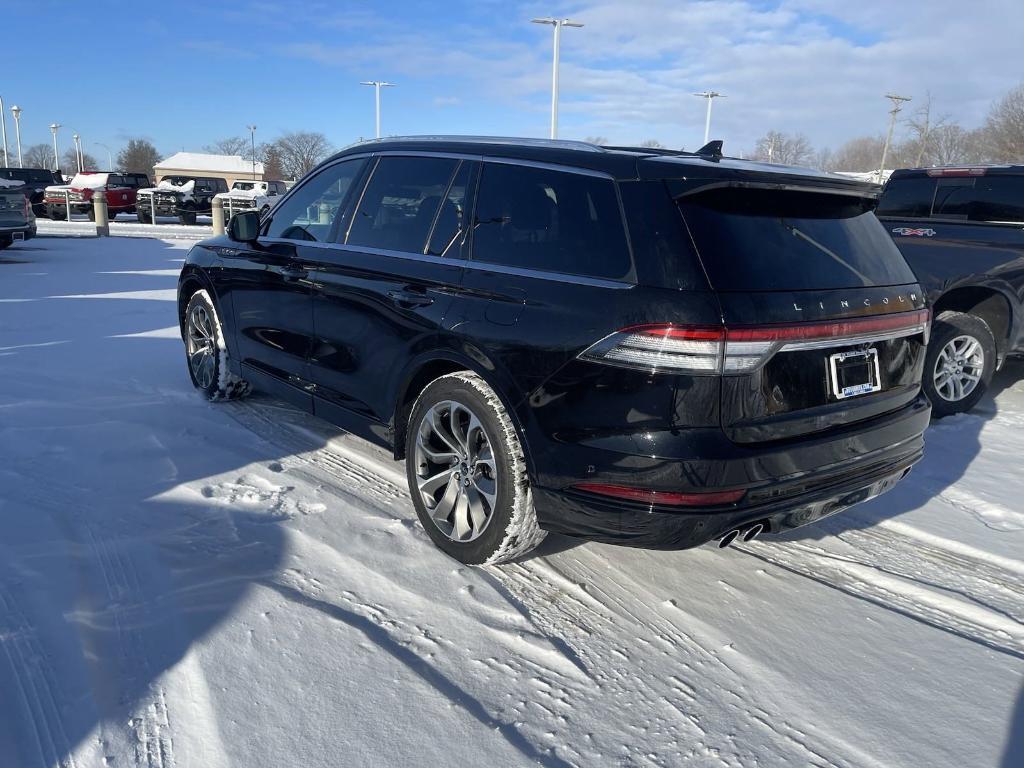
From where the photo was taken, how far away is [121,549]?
3.31 meters

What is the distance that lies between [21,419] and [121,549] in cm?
224

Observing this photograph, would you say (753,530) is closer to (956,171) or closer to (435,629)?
(435,629)

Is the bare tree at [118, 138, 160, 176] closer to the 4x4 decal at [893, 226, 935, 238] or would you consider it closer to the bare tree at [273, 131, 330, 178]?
the bare tree at [273, 131, 330, 178]

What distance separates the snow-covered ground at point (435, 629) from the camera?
2.34 m

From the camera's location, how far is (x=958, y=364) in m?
5.96

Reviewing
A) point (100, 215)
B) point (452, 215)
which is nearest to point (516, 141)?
point (452, 215)

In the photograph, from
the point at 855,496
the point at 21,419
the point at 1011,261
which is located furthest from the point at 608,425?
the point at 1011,261

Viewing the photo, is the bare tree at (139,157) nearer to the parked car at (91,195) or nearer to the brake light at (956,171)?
the parked car at (91,195)

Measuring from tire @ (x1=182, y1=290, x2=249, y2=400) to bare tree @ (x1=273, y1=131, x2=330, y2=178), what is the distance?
3070 inches

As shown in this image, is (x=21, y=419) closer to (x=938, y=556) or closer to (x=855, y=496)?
(x=855, y=496)

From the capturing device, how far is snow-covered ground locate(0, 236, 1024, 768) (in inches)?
92.2

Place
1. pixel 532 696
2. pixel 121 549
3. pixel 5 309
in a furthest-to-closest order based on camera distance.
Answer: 1. pixel 5 309
2. pixel 121 549
3. pixel 532 696

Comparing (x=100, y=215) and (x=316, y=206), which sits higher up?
(x=100, y=215)

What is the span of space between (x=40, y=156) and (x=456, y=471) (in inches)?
5744
